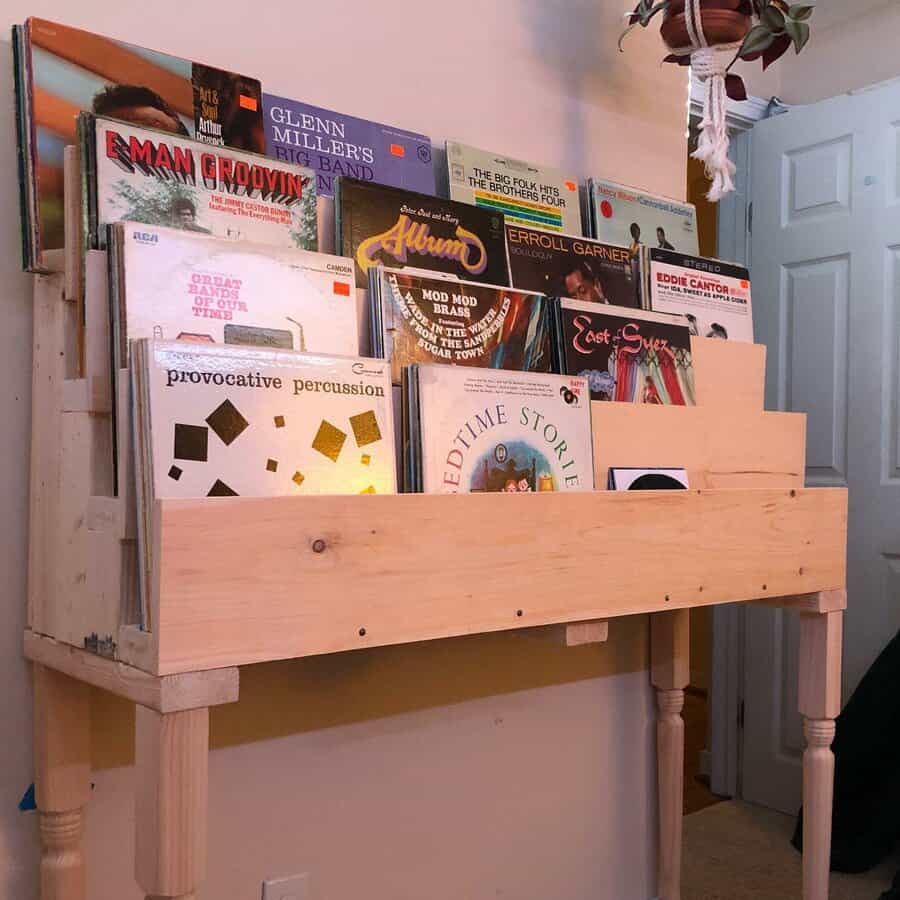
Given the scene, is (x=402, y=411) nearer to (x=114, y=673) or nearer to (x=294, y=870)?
(x=114, y=673)

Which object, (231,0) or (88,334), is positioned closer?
(88,334)

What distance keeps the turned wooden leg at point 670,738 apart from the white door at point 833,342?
91cm

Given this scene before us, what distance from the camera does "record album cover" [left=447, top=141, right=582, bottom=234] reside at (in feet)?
4.28

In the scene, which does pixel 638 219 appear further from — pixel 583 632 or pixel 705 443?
pixel 583 632

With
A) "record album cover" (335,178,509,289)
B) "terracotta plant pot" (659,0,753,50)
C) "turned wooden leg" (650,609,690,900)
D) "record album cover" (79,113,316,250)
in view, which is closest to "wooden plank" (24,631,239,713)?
"record album cover" (79,113,316,250)

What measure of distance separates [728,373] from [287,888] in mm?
945

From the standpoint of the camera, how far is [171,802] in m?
0.76

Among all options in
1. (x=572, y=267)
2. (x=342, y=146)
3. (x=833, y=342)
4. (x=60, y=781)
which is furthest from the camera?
(x=833, y=342)

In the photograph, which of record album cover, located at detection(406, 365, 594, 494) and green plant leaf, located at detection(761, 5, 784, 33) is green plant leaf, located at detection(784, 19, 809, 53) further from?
record album cover, located at detection(406, 365, 594, 494)

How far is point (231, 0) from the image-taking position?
1153mm

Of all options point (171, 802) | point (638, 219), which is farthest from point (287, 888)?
point (638, 219)

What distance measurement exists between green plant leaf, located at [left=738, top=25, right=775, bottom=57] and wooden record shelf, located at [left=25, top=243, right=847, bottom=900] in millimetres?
459

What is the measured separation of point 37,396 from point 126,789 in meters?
0.46

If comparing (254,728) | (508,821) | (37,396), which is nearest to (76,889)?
(254,728)
